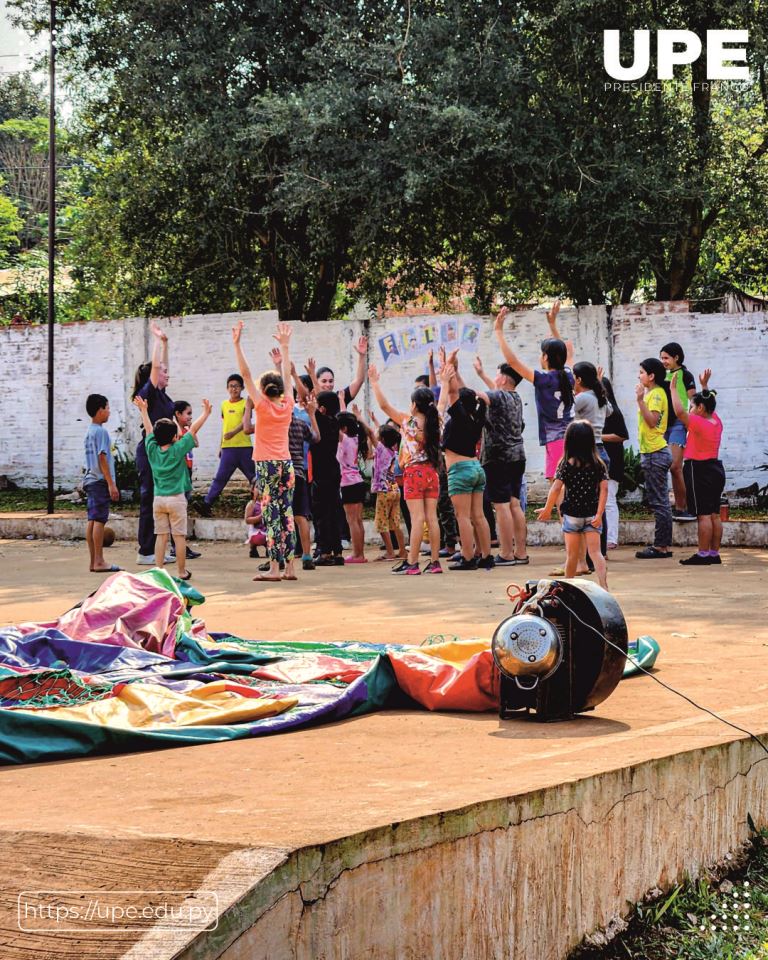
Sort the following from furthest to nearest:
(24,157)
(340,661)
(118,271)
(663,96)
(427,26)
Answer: (24,157), (118,271), (663,96), (427,26), (340,661)

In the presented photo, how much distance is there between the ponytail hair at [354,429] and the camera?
13562mm

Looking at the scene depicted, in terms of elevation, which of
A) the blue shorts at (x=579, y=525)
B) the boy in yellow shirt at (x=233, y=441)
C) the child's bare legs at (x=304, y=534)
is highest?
the boy in yellow shirt at (x=233, y=441)

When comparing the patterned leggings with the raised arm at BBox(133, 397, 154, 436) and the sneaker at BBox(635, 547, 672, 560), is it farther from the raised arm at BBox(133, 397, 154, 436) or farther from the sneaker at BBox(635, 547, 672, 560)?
the sneaker at BBox(635, 547, 672, 560)

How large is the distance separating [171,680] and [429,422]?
6.12m

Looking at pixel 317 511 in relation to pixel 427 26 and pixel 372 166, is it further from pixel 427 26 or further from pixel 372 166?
pixel 427 26

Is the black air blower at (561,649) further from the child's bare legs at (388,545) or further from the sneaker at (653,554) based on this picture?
the child's bare legs at (388,545)

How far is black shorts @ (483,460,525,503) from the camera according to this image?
12.4m

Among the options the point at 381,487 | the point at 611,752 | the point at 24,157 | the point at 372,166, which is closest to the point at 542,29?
the point at 372,166

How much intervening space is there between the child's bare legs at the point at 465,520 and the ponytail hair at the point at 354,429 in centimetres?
185

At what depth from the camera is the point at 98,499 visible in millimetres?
12633

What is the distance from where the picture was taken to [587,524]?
9.57 metres

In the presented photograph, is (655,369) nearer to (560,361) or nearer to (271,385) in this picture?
(560,361)

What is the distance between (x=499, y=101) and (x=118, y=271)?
295 inches

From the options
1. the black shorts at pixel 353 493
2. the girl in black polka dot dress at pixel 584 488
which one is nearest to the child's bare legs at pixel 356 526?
the black shorts at pixel 353 493
